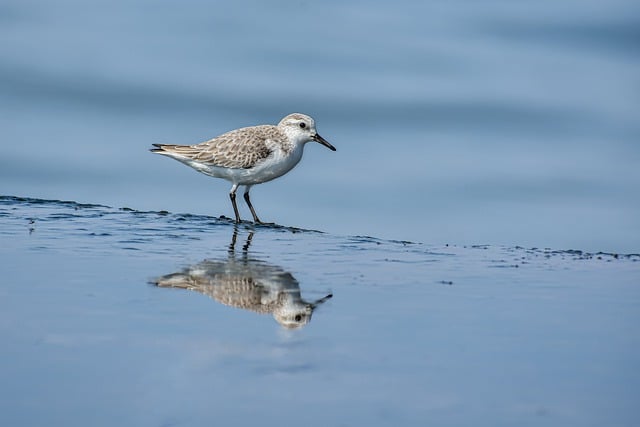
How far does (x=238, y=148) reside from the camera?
10773 mm

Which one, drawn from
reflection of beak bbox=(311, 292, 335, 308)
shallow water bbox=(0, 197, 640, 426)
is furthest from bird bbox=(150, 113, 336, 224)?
reflection of beak bbox=(311, 292, 335, 308)

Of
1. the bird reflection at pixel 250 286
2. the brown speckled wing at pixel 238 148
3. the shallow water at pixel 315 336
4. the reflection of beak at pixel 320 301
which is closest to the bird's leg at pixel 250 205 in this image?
the brown speckled wing at pixel 238 148

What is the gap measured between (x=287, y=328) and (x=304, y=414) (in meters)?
1.25

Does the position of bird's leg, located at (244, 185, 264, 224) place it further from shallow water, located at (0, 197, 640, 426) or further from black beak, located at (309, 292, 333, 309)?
black beak, located at (309, 292, 333, 309)

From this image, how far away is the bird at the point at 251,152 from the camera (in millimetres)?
10727

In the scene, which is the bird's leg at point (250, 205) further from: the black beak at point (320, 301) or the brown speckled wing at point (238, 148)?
the black beak at point (320, 301)

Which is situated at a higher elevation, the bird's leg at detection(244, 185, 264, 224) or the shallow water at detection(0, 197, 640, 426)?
the bird's leg at detection(244, 185, 264, 224)

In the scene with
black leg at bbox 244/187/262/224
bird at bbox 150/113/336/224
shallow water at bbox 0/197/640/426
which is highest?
bird at bbox 150/113/336/224

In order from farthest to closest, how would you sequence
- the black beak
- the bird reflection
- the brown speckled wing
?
the brown speckled wing < the black beak < the bird reflection

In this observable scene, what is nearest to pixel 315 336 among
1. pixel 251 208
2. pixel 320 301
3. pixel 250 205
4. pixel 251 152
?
pixel 320 301

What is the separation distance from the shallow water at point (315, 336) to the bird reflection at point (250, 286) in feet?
0.11

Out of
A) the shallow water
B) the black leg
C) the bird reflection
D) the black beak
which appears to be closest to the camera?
the shallow water

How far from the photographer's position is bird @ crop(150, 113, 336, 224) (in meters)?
10.7

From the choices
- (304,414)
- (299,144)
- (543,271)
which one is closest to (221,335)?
(304,414)
